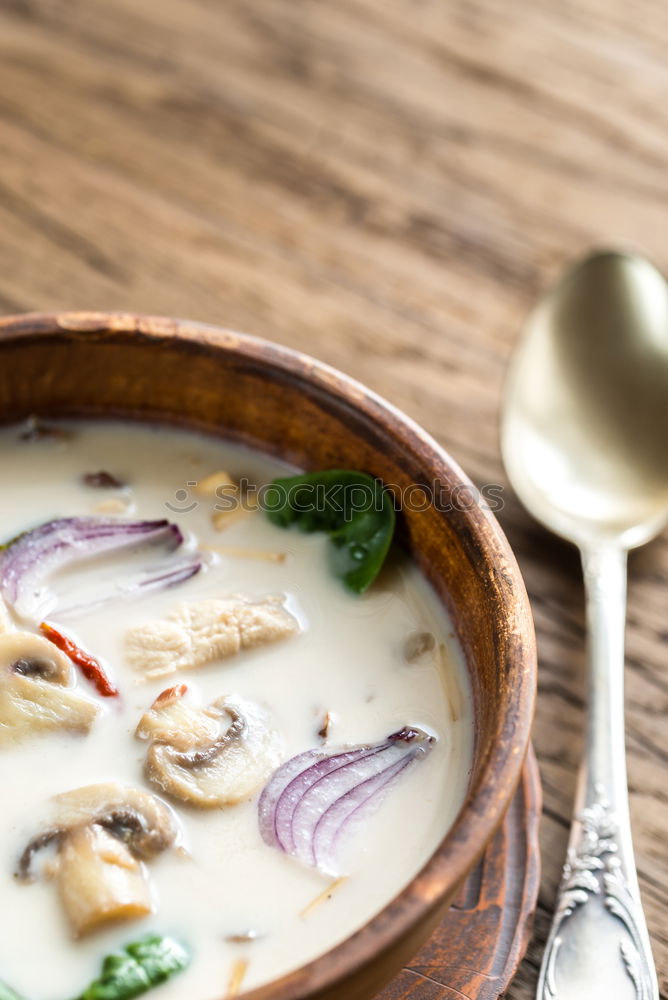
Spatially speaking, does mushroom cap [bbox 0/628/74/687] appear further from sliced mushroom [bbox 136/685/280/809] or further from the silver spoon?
the silver spoon

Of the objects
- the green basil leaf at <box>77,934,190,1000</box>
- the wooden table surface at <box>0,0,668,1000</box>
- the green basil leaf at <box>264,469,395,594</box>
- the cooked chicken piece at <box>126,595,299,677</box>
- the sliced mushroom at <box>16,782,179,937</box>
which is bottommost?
the green basil leaf at <box>77,934,190,1000</box>

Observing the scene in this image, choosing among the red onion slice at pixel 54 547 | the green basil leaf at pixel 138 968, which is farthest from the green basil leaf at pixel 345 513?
the green basil leaf at pixel 138 968

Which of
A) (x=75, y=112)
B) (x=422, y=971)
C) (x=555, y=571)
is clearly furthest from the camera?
(x=75, y=112)

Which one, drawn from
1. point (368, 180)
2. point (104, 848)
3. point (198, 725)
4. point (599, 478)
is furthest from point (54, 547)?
point (368, 180)

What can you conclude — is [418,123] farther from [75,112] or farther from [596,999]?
[596,999]

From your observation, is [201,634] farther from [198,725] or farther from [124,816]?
[124,816]

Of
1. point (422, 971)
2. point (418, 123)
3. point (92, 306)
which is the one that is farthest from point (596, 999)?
point (418, 123)

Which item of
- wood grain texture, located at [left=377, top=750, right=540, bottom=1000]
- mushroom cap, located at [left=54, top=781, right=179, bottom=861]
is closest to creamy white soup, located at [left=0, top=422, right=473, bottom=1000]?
mushroom cap, located at [left=54, top=781, right=179, bottom=861]
